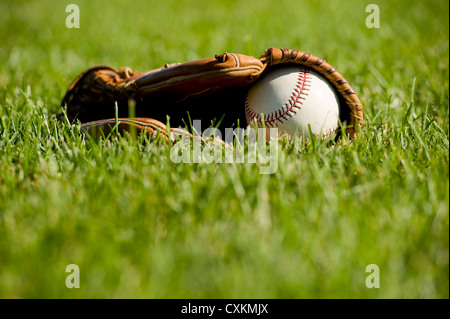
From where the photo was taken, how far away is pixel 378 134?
2.41m

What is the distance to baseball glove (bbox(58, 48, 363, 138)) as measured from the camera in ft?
7.59

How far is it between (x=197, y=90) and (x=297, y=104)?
0.55 meters

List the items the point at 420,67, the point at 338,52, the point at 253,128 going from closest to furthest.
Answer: the point at 253,128 → the point at 420,67 → the point at 338,52

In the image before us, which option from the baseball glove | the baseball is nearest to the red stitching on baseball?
the baseball

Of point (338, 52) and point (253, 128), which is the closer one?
point (253, 128)

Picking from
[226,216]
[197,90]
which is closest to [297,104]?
[197,90]

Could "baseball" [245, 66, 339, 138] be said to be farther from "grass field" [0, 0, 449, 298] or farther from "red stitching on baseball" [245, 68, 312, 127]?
"grass field" [0, 0, 449, 298]

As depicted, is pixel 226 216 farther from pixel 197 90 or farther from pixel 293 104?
pixel 197 90

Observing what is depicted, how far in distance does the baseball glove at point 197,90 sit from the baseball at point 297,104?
0.07 metres

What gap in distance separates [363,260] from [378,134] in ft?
3.85

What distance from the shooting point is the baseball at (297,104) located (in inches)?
90.0

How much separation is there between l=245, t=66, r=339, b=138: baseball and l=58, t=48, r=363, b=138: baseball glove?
0.22 feet

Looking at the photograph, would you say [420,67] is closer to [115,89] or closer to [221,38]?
[221,38]
